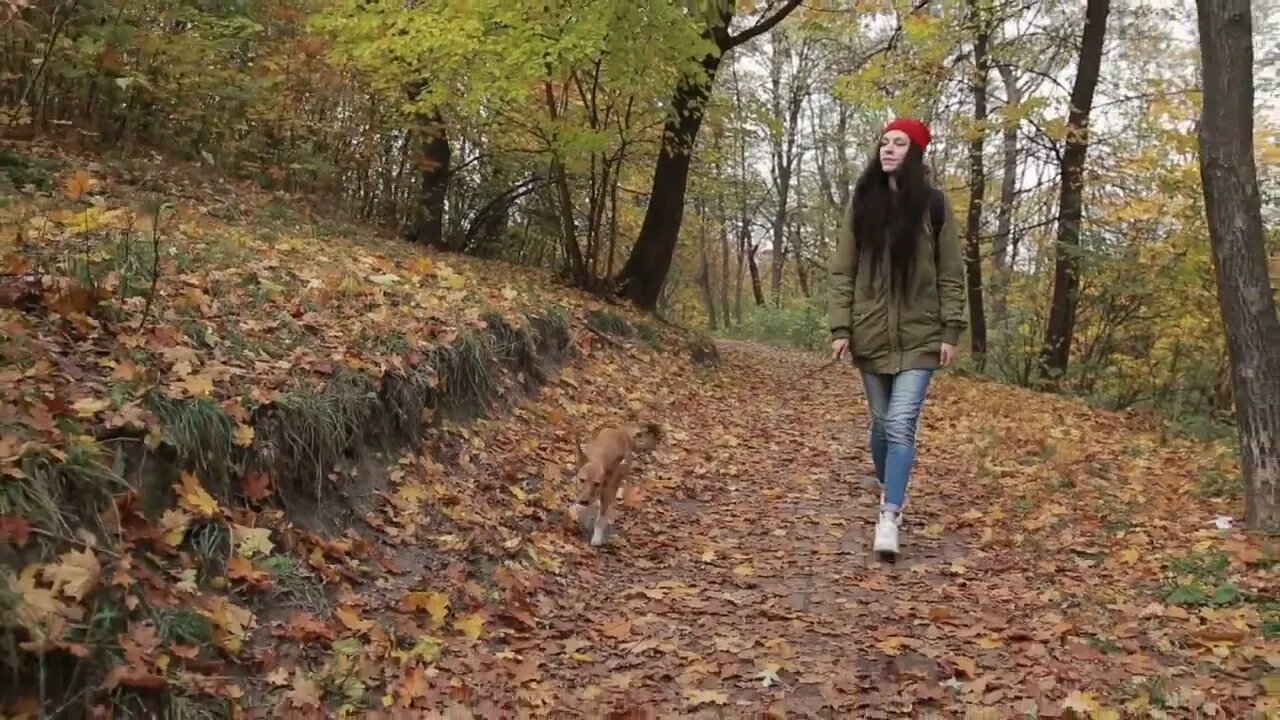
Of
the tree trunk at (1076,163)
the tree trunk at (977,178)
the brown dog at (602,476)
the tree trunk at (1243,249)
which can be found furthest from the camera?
the tree trunk at (977,178)

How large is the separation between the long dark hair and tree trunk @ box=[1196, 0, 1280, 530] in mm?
1539

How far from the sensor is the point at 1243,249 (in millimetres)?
4730

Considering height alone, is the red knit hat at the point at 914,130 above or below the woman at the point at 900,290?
above

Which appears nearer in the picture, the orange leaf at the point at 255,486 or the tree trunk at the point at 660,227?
the orange leaf at the point at 255,486

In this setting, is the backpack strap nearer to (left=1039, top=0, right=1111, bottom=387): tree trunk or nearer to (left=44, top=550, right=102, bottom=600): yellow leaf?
(left=44, top=550, right=102, bottom=600): yellow leaf

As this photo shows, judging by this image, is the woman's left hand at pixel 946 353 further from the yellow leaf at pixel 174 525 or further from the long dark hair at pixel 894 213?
the yellow leaf at pixel 174 525

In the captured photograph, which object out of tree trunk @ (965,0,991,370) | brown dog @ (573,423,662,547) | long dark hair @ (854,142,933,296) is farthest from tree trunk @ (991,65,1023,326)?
brown dog @ (573,423,662,547)

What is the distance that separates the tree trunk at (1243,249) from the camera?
466 cm

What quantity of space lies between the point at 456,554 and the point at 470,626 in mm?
709

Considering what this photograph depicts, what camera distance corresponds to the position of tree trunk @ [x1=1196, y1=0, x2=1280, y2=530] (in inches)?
183

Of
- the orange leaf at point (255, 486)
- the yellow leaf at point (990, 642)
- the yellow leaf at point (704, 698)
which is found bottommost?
Answer: the yellow leaf at point (704, 698)

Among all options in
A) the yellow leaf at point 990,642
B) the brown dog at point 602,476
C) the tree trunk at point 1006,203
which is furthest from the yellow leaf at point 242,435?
the tree trunk at point 1006,203

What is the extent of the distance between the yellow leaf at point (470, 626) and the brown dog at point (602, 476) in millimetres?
1343

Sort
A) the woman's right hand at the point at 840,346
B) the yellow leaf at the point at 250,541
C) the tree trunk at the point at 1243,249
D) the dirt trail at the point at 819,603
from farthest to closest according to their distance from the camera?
the woman's right hand at the point at 840,346
the tree trunk at the point at 1243,249
the yellow leaf at the point at 250,541
the dirt trail at the point at 819,603
